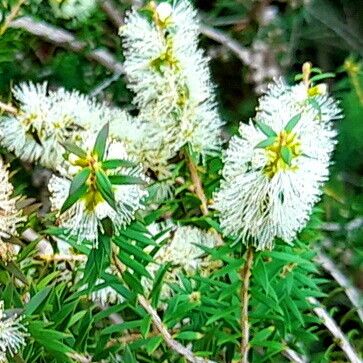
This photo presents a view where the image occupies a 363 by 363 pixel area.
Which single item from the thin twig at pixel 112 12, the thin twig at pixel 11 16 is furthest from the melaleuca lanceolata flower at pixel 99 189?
the thin twig at pixel 112 12

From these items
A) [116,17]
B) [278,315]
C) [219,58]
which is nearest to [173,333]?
[278,315]

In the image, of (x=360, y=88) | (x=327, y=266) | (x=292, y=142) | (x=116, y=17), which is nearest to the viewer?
(x=292, y=142)

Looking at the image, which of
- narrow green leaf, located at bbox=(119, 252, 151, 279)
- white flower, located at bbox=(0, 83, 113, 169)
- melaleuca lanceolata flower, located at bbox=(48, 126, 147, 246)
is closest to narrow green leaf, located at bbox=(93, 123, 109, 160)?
melaleuca lanceolata flower, located at bbox=(48, 126, 147, 246)

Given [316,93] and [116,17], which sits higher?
[116,17]

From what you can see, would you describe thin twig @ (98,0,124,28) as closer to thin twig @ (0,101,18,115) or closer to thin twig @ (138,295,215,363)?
thin twig @ (0,101,18,115)

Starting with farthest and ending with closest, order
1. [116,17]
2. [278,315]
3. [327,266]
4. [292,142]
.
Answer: [116,17] < [327,266] < [278,315] < [292,142]

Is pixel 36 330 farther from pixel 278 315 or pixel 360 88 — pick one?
pixel 360 88
